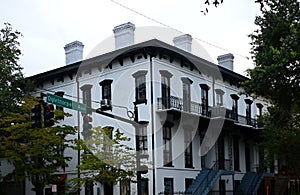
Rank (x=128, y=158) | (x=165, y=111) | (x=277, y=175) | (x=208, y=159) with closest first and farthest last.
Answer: (x=128, y=158) → (x=165, y=111) → (x=208, y=159) → (x=277, y=175)

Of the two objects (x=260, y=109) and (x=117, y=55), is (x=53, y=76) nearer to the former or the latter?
(x=117, y=55)

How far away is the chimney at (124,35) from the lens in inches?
1292

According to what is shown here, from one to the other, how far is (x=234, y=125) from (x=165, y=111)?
787cm

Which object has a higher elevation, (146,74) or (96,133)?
(146,74)

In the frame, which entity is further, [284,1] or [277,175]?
[277,175]

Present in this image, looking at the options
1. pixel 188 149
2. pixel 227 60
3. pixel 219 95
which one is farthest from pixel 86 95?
pixel 227 60

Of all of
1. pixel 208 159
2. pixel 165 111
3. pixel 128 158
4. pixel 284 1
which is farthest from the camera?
pixel 208 159

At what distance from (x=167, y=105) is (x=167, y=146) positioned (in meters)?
2.52

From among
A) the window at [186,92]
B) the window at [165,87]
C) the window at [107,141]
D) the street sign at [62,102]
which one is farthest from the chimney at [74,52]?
the street sign at [62,102]

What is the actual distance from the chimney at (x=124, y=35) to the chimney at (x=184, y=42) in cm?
423

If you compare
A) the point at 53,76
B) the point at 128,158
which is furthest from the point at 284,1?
the point at 53,76

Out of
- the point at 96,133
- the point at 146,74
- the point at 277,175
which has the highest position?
the point at 146,74

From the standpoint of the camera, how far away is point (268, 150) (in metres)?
36.5

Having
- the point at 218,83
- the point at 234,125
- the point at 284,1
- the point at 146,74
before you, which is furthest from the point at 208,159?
the point at 284,1
